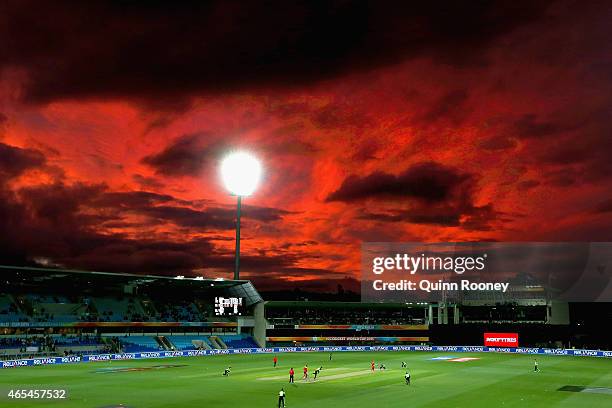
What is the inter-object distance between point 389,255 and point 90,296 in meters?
48.5

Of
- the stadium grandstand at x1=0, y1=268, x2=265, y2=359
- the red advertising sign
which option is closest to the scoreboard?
the stadium grandstand at x1=0, y1=268, x2=265, y2=359

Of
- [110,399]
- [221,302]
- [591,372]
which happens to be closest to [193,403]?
[110,399]

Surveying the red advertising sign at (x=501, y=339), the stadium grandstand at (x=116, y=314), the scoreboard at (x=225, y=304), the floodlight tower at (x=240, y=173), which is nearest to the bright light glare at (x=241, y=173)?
the floodlight tower at (x=240, y=173)

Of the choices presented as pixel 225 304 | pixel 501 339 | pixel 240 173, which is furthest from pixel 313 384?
pixel 501 339

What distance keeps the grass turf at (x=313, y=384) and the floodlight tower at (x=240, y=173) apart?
4147cm

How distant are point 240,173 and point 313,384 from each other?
6420cm

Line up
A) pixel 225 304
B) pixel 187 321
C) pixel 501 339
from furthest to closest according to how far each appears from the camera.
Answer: pixel 501 339, pixel 187 321, pixel 225 304

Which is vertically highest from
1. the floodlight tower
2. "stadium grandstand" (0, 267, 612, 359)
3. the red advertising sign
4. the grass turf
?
the floodlight tower

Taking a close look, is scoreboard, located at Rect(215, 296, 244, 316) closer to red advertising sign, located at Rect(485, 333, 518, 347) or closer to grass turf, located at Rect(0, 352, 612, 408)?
grass turf, located at Rect(0, 352, 612, 408)

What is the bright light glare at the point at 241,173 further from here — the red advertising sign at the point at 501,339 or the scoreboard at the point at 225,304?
the red advertising sign at the point at 501,339

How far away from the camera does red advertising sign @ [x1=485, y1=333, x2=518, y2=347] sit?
112 meters

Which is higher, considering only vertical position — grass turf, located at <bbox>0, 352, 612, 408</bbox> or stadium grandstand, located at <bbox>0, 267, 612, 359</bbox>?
stadium grandstand, located at <bbox>0, 267, 612, 359</bbox>

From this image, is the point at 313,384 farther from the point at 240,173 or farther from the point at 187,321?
the point at 240,173

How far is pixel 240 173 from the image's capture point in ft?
371
